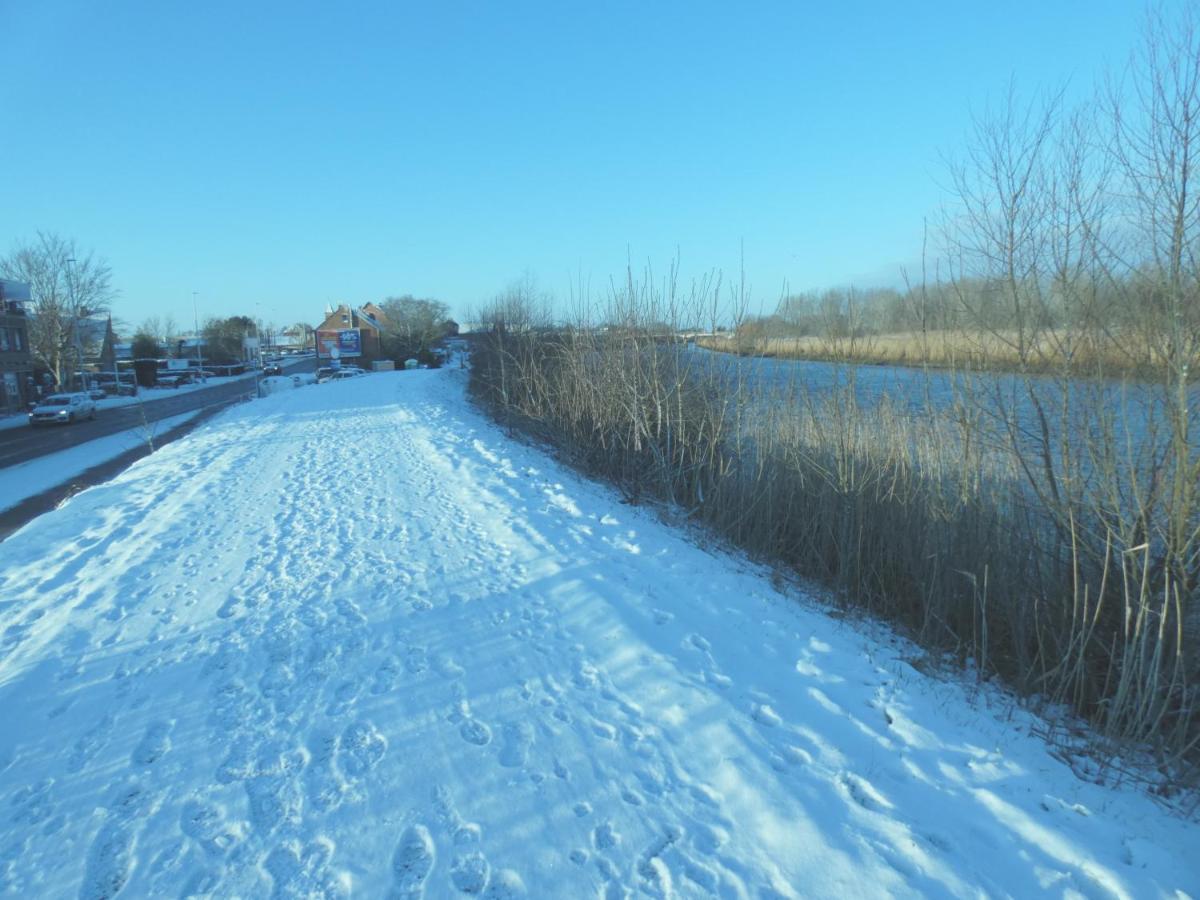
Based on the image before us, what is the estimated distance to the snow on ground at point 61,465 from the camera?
15859mm

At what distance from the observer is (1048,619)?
15.7ft

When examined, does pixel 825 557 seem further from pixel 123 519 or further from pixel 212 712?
pixel 123 519

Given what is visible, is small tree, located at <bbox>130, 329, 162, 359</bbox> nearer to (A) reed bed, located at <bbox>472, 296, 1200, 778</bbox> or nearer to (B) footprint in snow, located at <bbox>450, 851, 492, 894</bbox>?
(A) reed bed, located at <bbox>472, 296, 1200, 778</bbox>

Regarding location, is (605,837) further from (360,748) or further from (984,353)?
(984,353)

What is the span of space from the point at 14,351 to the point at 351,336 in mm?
33624

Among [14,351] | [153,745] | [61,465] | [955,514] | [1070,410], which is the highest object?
[14,351]

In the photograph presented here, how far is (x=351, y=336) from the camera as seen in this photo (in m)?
73.8

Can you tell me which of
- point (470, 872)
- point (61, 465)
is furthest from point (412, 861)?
point (61, 465)

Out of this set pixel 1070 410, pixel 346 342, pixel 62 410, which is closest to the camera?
pixel 1070 410

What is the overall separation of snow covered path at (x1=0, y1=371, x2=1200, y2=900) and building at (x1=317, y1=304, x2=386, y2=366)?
237ft

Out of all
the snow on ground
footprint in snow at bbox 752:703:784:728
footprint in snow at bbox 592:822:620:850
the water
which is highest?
the water

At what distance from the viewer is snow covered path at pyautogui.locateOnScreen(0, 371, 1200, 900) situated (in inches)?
104

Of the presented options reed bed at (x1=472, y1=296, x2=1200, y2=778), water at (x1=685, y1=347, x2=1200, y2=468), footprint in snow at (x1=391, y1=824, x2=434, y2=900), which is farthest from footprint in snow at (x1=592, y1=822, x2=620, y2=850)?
water at (x1=685, y1=347, x2=1200, y2=468)

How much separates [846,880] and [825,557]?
15.4 ft
